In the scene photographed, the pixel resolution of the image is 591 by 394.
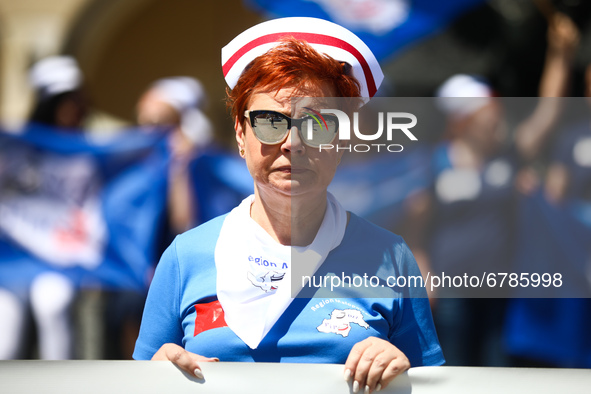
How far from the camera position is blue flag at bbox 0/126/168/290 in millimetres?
4797

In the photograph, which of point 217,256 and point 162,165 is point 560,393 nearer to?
point 217,256

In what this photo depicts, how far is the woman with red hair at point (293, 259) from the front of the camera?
199 cm

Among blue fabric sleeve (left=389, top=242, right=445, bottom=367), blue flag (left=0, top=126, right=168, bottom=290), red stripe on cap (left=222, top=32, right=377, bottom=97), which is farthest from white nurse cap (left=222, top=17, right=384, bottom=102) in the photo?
blue flag (left=0, top=126, right=168, bottom=290)

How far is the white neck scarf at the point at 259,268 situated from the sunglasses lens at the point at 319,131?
8.4 inches

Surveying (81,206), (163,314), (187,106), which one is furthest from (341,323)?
(187,106)

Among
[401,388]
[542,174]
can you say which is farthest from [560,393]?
[542,174]

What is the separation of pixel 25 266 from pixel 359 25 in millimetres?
2929

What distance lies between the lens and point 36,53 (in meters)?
8.35

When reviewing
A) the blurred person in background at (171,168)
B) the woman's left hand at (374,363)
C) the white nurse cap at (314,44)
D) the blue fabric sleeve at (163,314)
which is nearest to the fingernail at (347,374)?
the woman's left hand at (374,363)

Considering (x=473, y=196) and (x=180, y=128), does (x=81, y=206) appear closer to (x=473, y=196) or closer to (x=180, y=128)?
(x=180, y=128)

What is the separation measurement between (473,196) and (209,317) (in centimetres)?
112

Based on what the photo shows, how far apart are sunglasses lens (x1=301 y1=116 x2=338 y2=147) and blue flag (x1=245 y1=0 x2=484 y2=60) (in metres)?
3.42

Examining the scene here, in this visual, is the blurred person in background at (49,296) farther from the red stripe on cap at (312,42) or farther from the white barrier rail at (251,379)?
the red stripe on cap at (312,42)

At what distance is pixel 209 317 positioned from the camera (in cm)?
204
